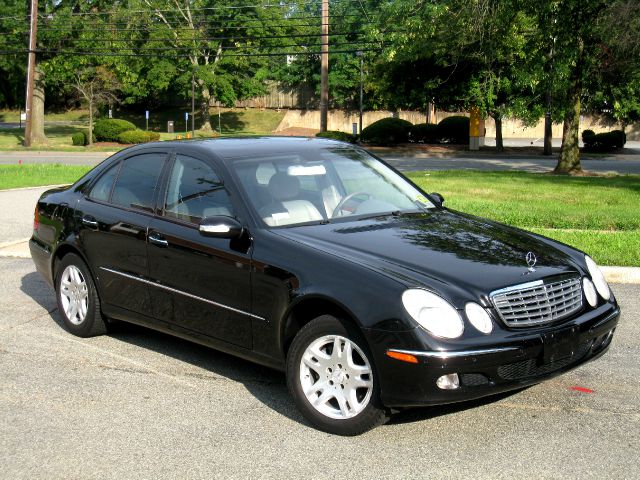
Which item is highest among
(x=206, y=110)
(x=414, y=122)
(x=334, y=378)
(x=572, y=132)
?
(x=206, y=110)

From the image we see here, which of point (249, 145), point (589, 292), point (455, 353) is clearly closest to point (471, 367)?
point (455, 353)

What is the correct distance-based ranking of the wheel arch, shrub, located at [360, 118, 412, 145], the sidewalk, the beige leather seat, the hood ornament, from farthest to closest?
shrub, located at [360, 118, 412, 145] < the sidewalk < the beige leather seat < the hood ornament < the wheel arch

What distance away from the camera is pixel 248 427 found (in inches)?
193

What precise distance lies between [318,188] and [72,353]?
7.50ft

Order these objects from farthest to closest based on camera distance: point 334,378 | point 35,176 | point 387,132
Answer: point 387,132
point 35,176
point 334,378

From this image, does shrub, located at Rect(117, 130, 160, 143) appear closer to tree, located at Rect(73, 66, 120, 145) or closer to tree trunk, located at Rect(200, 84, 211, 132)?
tree, located at Rect(73, 66, 120, 145)

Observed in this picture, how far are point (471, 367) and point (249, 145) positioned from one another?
8.39 ft

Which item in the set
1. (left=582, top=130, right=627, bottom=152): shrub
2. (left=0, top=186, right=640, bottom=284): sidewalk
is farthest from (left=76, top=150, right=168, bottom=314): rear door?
(left=582, top=130, right=627, bottom=152): shrub

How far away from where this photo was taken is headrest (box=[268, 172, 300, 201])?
569 cm

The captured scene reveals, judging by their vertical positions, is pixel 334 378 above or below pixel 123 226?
below

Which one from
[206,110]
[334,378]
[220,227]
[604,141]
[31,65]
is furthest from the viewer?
[206,110]

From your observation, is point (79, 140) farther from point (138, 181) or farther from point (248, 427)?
point (248, 427)

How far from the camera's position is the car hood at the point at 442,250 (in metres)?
4.69

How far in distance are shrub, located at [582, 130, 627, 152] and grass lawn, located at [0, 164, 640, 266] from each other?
20.5 metres
